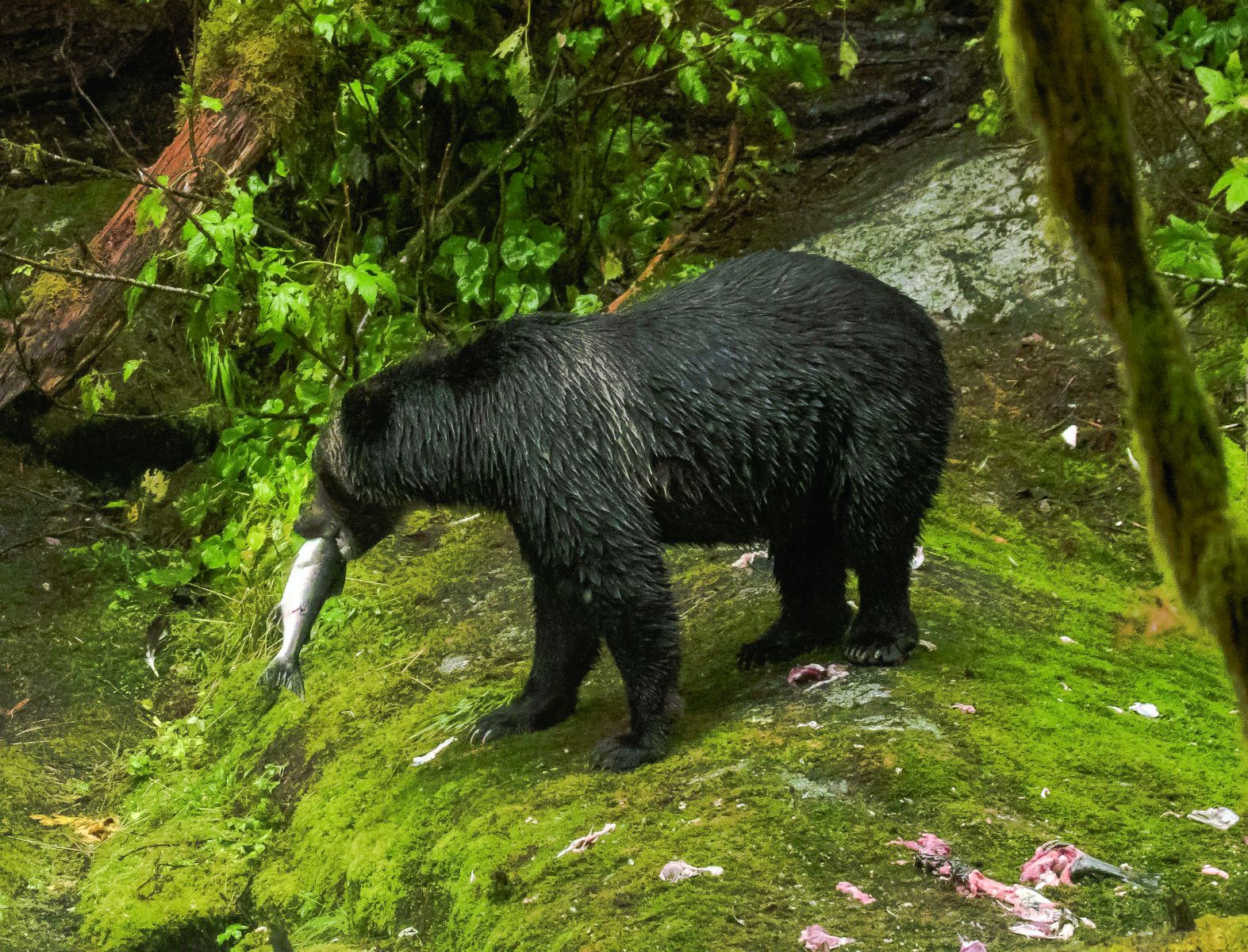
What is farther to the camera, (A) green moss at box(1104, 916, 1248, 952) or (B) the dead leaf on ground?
(B) the dead leaf on ground

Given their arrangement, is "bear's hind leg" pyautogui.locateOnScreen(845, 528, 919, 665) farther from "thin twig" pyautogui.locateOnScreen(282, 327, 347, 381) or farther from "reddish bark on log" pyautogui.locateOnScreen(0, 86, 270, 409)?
"reddish bark on log" pyautogui.locateOnScreen(0, 86, 270, 409)

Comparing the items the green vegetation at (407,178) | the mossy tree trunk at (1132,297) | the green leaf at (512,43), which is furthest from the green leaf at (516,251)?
the mossy tree trunk at (1132,297)

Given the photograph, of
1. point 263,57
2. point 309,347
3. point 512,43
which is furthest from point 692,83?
point 309,347

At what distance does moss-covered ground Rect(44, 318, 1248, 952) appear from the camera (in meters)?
3.44

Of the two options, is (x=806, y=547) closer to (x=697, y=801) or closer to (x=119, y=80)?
(x=697, y=801)

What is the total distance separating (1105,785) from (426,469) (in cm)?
238

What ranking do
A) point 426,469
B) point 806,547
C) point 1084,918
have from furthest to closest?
point 806,547 < point 426,469 < point 1084,918

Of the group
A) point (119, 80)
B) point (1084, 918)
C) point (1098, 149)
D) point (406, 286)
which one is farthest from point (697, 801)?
point (119, 80)

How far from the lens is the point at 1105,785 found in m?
3.92

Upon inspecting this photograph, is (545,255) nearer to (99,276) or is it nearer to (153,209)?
(153,209)

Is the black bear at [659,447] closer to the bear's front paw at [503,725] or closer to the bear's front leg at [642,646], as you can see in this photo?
the bear's front leg at [642,646]

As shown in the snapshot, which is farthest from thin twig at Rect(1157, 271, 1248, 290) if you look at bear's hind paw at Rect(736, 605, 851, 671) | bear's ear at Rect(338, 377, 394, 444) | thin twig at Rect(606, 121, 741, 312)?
thin twig at Rect(606, 121, 741, 312)

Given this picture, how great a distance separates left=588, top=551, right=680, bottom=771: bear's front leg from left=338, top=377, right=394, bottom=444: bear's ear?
0.98 metres

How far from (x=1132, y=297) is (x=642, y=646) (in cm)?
273
